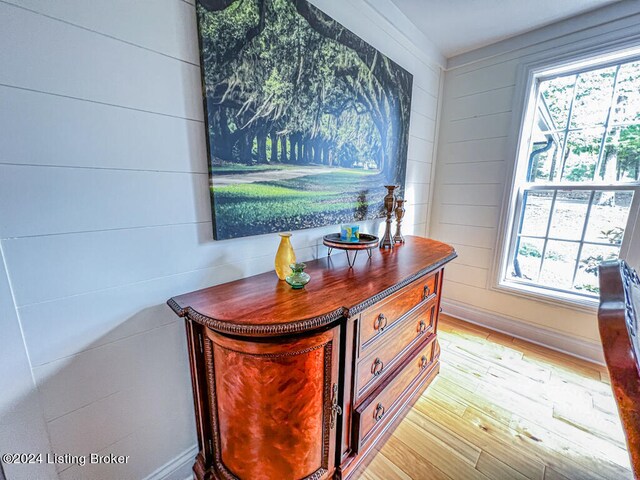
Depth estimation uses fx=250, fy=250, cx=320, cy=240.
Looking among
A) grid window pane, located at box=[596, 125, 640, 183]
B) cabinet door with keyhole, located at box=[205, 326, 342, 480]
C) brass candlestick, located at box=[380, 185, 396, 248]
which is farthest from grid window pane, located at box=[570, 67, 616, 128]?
cabinet door with keyhole, located at box=[205, 326, 342, 480]

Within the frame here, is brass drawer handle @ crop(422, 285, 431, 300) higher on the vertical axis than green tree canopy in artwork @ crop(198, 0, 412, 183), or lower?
lower

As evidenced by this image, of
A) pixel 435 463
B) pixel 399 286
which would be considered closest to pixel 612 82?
pixel 399 286

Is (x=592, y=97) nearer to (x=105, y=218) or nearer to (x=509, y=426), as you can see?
(x=509, y=426)

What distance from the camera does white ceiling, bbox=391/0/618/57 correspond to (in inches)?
62.3

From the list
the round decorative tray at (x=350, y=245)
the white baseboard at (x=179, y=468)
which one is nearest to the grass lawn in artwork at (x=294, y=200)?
the round decorative tray at (x=350, y=245)

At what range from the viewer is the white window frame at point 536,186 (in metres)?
1.68

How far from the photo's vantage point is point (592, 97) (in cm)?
180

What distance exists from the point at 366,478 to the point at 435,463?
35 centimetres

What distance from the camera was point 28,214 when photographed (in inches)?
27.0

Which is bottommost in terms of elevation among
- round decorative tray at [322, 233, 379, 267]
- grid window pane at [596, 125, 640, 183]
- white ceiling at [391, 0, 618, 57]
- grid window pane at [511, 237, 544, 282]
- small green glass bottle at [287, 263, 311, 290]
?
grid window pane at [511, 237, 544, 282]

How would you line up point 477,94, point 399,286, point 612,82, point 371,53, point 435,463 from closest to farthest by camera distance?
point 399,286
point 435,463
point 371,53
point 612,82
point 477,94

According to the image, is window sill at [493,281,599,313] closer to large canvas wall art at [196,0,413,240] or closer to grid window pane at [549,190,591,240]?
grid window pane at [549,190,591,240]

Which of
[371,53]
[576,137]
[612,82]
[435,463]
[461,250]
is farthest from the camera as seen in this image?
[461,250]

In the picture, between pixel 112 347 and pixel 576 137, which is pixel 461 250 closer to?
pixel 576 137
